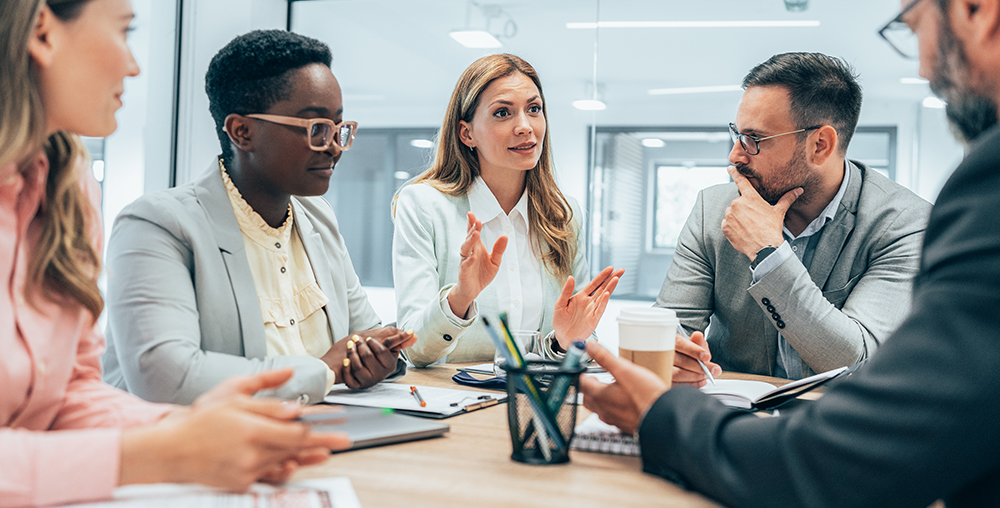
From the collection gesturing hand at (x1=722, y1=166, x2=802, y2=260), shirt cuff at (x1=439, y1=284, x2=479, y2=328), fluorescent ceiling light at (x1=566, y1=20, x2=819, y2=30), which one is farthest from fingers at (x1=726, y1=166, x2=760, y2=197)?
fluorescent ceiling light at (x1=566, y1=20, x2=819, y2=30)

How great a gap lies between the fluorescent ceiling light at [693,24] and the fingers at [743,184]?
6.04 feet

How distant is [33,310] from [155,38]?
2.96m

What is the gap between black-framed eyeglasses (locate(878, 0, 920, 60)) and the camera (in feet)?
3.11

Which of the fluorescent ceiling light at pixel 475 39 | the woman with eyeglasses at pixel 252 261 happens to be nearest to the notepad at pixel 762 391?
the woman with eyeglasses at pixel 252 261

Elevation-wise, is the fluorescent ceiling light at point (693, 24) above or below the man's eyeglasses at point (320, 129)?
above

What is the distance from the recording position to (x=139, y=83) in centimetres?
332

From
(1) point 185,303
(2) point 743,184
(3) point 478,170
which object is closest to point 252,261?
(1) point 185,303

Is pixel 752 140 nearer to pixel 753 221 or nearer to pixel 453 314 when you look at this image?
pixel 753 221

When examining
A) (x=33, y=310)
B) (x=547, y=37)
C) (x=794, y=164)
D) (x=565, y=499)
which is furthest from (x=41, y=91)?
(x=547, y=37)

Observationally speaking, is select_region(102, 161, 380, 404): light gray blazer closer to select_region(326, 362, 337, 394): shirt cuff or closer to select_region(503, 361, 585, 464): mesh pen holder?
select_region(326, 362, 337, 394): shirt cuff

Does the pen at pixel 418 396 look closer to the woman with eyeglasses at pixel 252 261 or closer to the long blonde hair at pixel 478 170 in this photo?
the woman with eyeglasses at pixel 252 261

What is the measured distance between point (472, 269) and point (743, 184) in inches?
39.7

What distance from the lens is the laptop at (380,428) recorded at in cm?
102

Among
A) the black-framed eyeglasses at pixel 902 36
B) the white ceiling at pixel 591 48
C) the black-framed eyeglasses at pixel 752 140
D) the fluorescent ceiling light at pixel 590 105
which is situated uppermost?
the white ceiling at pixel 591 48
